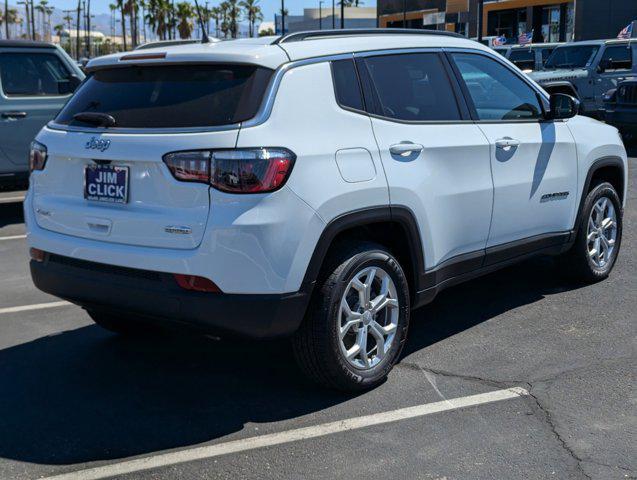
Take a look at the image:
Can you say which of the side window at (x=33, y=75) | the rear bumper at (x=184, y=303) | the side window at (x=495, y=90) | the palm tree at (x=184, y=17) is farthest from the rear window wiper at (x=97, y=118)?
the palm tree at (x=184, y=17)

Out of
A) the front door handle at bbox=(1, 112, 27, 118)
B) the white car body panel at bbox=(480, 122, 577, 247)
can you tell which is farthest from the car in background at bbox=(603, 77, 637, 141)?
the front door handle at bbox=(1, 112, 27, 118)

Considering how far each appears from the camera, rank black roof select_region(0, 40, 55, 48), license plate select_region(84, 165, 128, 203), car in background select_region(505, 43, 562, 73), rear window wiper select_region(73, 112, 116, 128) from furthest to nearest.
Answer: car in background select_region(505, 43, 562, 73), black roof select_region(0, 40, 55, 48), rear window wiper select_region(73, 112, 116, 128), license plate select_region(84, 165, 128, 203)

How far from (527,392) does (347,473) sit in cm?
132

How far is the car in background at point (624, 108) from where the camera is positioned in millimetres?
15203

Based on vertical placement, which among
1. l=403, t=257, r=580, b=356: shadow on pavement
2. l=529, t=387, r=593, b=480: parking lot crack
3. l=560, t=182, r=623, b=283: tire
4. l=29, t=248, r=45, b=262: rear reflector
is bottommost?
l=529, t=387, r=593, b=480: parking lot crack

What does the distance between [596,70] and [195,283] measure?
1634cm

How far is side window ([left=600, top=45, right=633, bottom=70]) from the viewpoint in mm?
18484

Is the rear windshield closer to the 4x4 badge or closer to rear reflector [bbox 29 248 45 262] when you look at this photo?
the 4x4 badge

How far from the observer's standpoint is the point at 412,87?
16.2 feet

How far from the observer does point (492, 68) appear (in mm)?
5676

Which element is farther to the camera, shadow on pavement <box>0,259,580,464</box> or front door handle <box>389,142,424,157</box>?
front door handle <box>389,142,424,157</box>

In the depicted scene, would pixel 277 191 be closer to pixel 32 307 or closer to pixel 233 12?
pixel 32 307

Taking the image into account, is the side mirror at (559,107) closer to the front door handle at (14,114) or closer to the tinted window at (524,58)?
the front door handle at (14,114)

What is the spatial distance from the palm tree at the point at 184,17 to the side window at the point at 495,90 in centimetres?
9674
